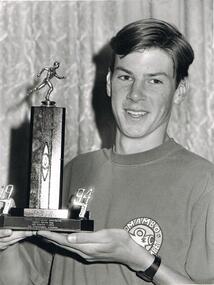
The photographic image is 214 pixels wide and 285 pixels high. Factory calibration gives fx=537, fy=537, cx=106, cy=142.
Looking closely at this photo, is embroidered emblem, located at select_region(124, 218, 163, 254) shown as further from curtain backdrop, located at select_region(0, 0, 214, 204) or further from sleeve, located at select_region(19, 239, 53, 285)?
curtain backdrop, located at select_region(0, 0, 214, 204)

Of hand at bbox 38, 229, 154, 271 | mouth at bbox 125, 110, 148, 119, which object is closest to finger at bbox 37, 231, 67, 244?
hand at bbox 38, 229, 154, 271

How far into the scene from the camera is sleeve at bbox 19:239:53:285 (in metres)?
1.31

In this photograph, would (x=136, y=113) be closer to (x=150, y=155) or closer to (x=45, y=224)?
(x=150, y=155)

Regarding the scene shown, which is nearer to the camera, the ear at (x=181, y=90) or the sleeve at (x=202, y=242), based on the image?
the sleeve at (x=202, y=242)

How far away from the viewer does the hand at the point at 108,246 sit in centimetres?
105

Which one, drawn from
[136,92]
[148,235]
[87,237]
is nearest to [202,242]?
[148,235]

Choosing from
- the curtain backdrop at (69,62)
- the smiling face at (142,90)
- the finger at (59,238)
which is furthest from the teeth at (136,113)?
the curtain backdrop at (69,62)

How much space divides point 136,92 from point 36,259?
19.0 inches

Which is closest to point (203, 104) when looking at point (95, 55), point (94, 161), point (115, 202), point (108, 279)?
point (95, 55)

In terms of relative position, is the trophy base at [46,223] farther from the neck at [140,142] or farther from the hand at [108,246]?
the neck at [140,142]

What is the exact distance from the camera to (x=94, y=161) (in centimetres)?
139

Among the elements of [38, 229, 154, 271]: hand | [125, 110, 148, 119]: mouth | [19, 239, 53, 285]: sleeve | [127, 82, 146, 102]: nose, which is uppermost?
[127, 82, 146, 102]: nose

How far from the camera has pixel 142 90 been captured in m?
1.25

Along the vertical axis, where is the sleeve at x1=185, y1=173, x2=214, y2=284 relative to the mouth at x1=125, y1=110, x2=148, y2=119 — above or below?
below
